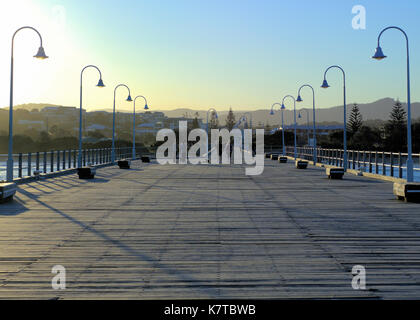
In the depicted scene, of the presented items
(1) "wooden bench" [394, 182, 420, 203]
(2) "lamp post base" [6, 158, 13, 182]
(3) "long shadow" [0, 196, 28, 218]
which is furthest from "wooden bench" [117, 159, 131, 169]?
(1) "wooden bench" [394, 182, 420, 203]

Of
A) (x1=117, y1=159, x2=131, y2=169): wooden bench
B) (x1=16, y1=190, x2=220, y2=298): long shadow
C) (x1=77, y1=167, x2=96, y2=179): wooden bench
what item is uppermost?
(x1=117, y1=159, x2=131, y2=169): wooden bench

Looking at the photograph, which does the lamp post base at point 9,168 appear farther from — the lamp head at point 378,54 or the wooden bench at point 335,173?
the lamp head at point 378,54

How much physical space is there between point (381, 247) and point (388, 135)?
434 ft

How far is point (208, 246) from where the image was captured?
8.41m

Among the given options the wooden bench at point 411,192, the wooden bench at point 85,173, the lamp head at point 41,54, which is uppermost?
the lamp head at point 41,54

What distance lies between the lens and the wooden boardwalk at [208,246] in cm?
602

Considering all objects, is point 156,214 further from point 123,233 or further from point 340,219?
point 340,219

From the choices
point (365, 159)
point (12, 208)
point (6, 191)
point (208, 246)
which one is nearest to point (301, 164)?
point (365, 159)

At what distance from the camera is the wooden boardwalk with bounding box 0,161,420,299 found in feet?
19.8

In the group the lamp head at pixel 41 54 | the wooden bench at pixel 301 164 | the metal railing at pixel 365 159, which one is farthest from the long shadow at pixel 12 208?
the wooden bench at pixel 301 164

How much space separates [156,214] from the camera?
40.2 feet

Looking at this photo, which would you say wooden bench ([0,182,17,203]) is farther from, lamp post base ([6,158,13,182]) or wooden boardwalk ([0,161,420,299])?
lamp post base ([6,158,13,182])

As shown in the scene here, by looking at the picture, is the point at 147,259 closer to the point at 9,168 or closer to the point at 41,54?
the point at 9,168

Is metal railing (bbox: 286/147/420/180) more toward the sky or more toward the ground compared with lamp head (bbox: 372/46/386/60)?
more toward the ground
